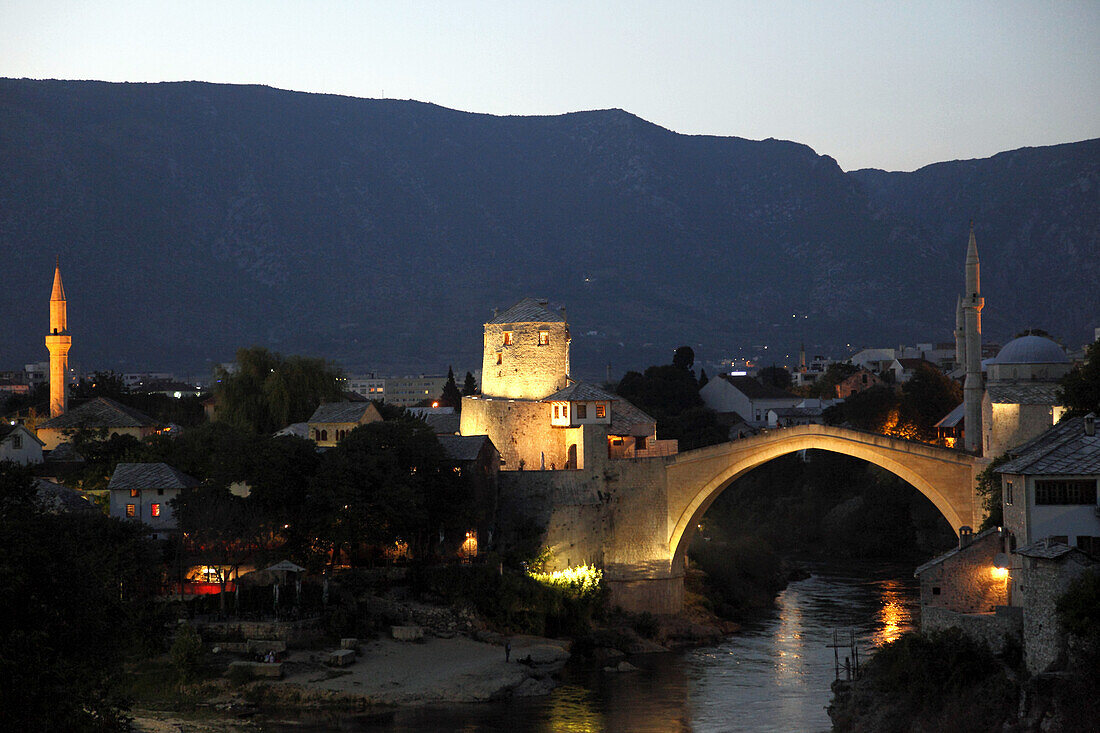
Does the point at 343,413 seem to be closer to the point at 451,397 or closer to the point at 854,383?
the point at 451,397

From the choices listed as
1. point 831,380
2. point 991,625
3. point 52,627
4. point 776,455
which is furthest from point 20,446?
point 831,380

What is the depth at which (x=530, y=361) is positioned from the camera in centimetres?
5359

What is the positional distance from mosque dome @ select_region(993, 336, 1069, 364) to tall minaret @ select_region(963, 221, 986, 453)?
133 centimetres

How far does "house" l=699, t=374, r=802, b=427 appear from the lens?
325 feet

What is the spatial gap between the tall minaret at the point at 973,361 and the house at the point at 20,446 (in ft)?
125

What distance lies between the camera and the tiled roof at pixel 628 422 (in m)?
53.7

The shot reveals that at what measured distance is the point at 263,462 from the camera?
46.5 m

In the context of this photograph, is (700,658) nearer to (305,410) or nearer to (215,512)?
(215,512)

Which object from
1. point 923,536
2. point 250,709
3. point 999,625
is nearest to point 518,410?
point 250,709

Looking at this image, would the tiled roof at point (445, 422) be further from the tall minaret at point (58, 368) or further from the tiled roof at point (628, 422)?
the tall minaret at point (58, 368)

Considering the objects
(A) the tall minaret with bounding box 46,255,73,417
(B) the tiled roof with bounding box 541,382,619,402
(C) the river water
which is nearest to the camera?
(C) the river water

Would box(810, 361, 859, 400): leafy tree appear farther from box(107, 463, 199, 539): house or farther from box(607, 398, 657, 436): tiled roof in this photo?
box(107, 463, 199, 539): house

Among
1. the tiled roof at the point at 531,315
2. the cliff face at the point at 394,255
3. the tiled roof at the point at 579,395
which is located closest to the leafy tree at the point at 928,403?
the tiled roof at the point at 579,395

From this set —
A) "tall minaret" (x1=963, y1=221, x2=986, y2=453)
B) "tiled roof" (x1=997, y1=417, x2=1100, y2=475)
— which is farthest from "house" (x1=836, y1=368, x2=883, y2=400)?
"tiled roof" (x1=997, y1=417, x2=1100, y2=475)
